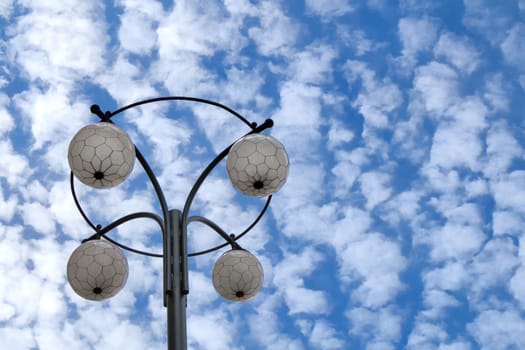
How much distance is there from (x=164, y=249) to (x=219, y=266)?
0.83 m

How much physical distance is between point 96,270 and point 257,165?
1417mm

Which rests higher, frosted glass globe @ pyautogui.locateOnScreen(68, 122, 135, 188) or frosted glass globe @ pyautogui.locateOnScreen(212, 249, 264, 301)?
frosted glass globe @ pyautogui.locateOnScreen(68, 122, 135, 188)

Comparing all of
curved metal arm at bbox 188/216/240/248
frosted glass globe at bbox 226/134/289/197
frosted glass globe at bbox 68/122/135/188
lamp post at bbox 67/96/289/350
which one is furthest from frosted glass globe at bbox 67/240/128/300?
frosted glass globe at bbox 226/134/289/197

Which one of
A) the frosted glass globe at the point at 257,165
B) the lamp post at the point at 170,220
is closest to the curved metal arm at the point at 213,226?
the lamp post at the point at 170,220

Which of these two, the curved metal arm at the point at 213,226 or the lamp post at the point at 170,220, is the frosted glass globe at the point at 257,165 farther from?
the curved metal arm at the point at 213,226

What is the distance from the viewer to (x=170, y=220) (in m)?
4.22

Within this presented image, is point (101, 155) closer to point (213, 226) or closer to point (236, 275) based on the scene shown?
point (213, 226)

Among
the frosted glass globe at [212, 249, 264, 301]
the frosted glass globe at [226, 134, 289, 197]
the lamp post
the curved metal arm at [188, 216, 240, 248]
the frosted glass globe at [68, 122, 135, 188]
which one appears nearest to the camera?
the lamp post

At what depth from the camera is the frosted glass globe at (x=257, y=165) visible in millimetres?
4250

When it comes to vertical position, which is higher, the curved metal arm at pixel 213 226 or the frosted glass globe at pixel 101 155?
the frosted glass globe at pixel 101 155

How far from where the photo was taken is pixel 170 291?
3.83 metres

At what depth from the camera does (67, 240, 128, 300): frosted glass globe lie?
4.48 m

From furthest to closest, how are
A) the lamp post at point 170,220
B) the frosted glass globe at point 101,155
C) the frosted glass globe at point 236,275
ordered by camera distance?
1. the frosted glass globe at point 236,275
2. the frosted glass globe at point 101,155
3. the lamp post at point 170,220

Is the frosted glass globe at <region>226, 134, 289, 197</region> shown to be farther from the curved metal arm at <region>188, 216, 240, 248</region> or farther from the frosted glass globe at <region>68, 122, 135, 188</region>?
the frosted glass globe at <region>68, 122, 135, 188</region>
